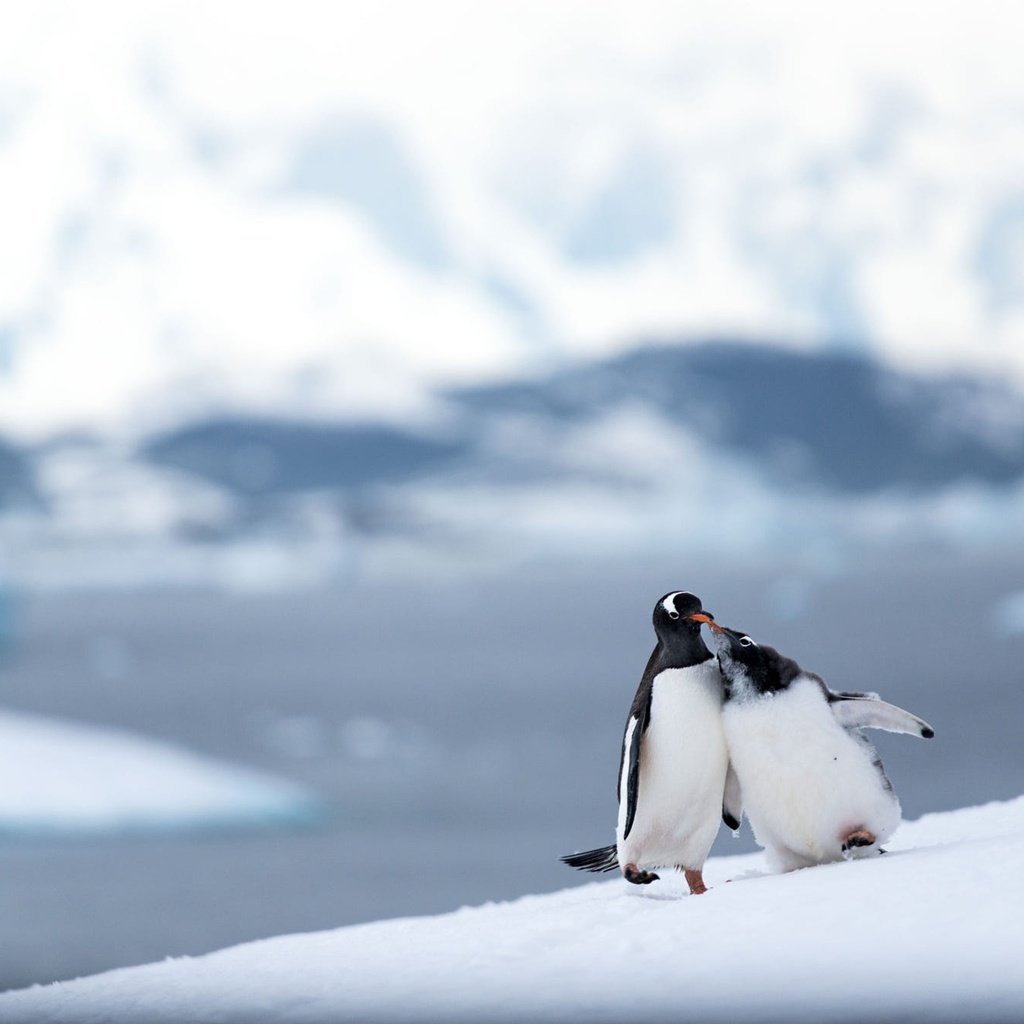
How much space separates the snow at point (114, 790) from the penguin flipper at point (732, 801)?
8.94 metres

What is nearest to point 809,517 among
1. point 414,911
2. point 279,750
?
point 279,750

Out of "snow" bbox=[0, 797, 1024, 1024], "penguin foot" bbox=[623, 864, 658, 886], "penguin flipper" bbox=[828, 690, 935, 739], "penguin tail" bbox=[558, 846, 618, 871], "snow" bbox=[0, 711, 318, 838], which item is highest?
"snow" bbox=[0, 711, 318, 838]

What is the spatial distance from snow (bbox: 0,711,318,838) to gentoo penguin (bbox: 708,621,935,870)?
913 centimetres

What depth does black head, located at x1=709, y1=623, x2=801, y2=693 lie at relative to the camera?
2.59m

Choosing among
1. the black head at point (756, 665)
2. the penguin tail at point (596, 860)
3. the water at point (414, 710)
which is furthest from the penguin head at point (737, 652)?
the water at point (414, 710)

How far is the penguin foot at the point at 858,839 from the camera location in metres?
2.62

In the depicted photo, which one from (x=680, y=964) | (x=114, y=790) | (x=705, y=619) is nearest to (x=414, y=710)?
(x=114, y=790)

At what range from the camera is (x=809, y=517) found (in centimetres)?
3525

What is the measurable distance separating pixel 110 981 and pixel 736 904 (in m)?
1.21

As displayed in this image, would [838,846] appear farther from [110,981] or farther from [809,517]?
[809,517]

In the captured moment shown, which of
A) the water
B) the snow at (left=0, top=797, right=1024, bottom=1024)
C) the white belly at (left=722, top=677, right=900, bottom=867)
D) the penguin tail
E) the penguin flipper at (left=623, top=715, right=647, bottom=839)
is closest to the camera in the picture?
the snow at (left=0, top=797, right=1024, bottom=1024)

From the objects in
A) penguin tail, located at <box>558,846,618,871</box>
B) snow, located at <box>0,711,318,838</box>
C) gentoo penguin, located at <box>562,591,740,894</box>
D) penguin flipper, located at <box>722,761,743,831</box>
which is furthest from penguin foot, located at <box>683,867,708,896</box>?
snow, located at <box>0,711,318,838</box>

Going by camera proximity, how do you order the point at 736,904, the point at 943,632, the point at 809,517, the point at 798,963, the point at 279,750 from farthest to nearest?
1. the point at 809,517
2. the point at 943,632
3. the point at 279,750
4. the point at 736,904
5. the point at 798,963

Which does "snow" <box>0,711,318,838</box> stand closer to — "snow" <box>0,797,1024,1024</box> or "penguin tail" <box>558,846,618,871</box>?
"penguin tail" <box>558,846,618,871</box>
